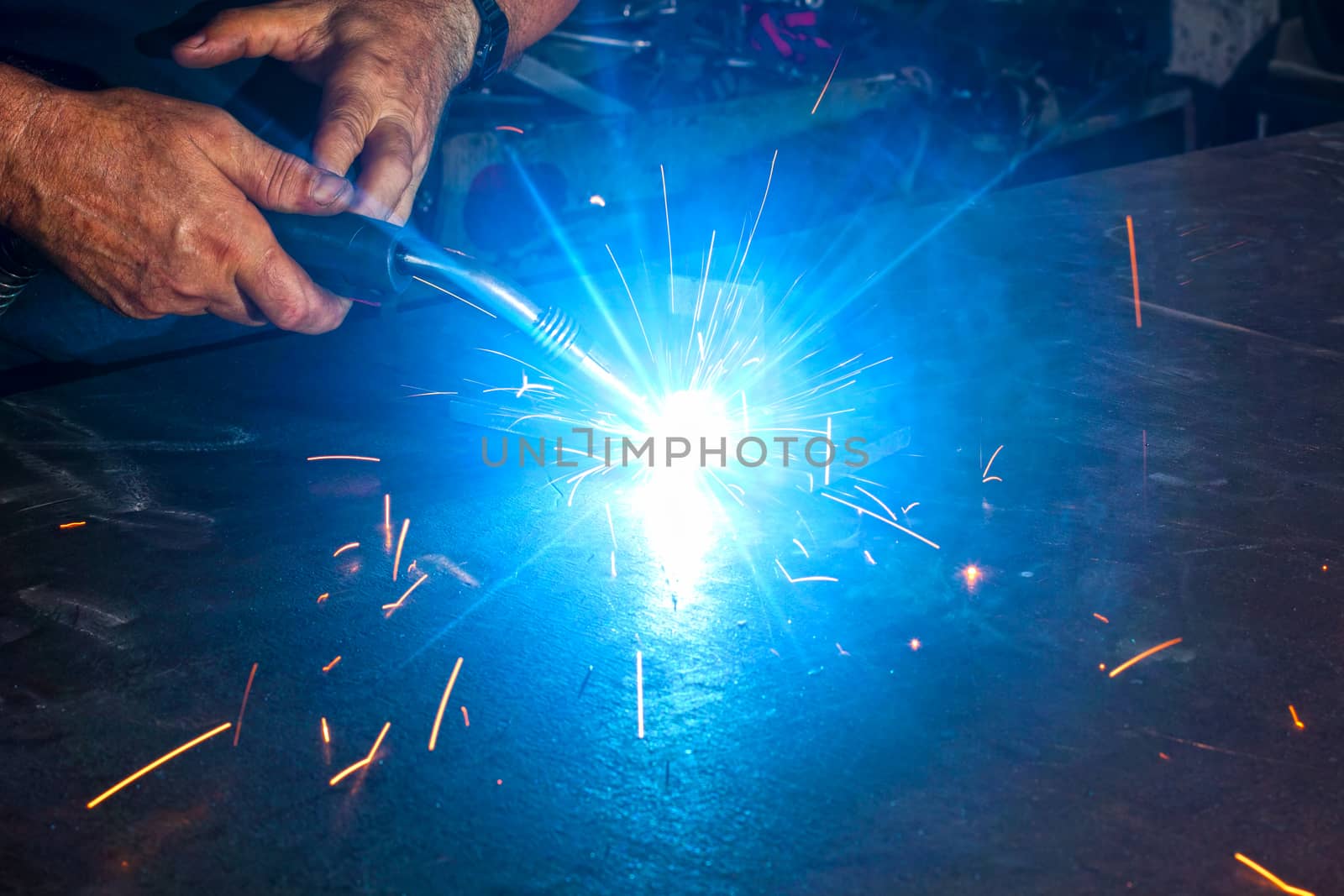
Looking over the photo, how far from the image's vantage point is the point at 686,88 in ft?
11.2

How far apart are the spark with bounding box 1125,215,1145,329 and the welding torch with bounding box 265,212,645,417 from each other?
2.43 feet

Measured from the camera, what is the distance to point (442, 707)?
771 mm

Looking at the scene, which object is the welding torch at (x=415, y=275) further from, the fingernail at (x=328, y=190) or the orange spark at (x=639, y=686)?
the orange spark at (x=639, y=686)

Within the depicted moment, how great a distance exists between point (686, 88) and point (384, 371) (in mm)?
2307

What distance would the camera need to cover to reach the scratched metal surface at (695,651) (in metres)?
0.66

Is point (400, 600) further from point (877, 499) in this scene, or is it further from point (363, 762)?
point (877, 499)

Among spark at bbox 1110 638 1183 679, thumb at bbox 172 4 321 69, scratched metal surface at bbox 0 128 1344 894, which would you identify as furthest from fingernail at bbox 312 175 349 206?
spark at bbox 1110 638 1183 679

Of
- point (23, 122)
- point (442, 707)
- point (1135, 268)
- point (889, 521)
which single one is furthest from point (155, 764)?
point (1135, 268)

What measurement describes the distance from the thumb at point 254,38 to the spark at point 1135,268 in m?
1.25

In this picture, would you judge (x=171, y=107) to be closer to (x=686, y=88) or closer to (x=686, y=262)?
(x=686, y=262)

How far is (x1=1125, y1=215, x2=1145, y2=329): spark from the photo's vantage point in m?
1.51

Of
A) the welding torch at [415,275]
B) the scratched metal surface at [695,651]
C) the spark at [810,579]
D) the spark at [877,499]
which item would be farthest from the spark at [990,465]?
the welding torch at [415,275]

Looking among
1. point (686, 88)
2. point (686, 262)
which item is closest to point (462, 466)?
point (686, 262)

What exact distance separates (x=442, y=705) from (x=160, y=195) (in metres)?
0.80
